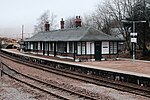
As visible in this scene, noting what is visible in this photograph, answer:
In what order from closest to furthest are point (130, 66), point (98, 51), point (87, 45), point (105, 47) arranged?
point (130, 66) < point (87, 45) < point (98, 51) < point (105, 47)

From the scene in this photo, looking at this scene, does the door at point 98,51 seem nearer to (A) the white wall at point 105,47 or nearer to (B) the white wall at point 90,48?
(B) the white wall at point 90,48

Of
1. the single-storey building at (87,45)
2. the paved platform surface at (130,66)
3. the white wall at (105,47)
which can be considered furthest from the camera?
the white wall at (105,47)

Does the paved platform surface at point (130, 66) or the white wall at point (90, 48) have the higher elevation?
the white wall at point (90, 48)

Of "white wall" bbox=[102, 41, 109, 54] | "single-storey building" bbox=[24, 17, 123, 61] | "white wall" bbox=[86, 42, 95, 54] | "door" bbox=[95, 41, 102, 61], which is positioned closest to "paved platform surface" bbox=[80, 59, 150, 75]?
"single-storey building" bbox=[24, 17, 123, 61]

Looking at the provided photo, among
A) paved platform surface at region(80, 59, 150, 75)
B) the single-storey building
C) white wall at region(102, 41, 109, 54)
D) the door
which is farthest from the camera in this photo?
white wall at region(102, 41, 109, 54)

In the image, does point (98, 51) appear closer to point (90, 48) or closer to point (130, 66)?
point (90, 48)

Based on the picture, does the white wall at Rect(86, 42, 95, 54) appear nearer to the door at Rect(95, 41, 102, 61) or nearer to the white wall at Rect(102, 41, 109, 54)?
the door at Rect(95, 41, 102, 61)

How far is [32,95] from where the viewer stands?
14.0 meters

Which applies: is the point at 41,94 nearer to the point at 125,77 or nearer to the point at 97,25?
the point at 125,77

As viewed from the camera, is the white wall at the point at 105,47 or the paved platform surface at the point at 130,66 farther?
the white wall at the point at 105,47

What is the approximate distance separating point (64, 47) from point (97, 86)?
2104cm

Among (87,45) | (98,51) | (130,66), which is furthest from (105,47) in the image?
(130,66)

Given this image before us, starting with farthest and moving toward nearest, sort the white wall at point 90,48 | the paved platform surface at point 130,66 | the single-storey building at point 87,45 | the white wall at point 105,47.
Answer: the white wall at point 105,47 → the white wall at point 90,48 → the single-storey building at point 87,45 → the paved platform surface at point 130,66

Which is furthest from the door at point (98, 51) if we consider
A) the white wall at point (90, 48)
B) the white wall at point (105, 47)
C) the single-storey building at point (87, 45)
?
the white wall at point (105, 47)
